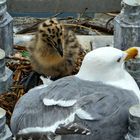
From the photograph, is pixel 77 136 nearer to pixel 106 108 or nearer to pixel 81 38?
pixel 106 108

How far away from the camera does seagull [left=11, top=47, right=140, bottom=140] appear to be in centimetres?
405

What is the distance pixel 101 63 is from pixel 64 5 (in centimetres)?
107

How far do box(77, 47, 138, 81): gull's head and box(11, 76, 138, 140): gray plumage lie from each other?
0.07 metres

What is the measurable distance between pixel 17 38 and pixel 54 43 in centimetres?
74

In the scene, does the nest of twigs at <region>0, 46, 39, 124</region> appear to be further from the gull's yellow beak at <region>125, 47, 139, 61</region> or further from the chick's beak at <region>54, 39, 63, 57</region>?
A: the gull's yellow beak at <region>125, 47, 139, 61</region>

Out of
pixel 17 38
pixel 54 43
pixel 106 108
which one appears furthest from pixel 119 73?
pixel 17 38

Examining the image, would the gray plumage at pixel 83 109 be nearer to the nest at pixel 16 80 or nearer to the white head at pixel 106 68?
the white head at pixel 106 68

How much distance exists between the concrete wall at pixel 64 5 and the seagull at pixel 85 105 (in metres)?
0.97

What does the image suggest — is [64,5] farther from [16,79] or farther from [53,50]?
[16,79]

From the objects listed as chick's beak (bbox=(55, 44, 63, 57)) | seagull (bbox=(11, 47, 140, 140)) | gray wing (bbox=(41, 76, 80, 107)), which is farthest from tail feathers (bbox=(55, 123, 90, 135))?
chick's beak (bbox=(55, 44, 63, 57))

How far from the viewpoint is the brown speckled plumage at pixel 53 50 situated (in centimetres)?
508

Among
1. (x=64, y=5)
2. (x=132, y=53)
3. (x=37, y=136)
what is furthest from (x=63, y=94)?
(x=64, y=5)

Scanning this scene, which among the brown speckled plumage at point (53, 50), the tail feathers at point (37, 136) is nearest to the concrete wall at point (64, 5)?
the brown speckled plumage at point (53, 50)

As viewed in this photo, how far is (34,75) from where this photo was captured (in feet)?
17.4
